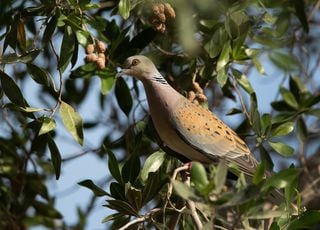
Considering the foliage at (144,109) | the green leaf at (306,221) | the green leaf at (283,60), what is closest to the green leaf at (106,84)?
the foliage at (144,109)

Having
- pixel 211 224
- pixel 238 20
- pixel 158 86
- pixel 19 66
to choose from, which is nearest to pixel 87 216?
pixel 19 66

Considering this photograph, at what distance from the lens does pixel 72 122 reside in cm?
326

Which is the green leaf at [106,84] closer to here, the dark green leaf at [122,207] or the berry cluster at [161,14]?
the berry cluster at [161,14]

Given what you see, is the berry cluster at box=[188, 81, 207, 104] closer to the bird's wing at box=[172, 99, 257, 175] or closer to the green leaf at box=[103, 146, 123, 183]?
the bird's wing at box=[172, 99, 257, 175]

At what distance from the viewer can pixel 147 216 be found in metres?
2.84

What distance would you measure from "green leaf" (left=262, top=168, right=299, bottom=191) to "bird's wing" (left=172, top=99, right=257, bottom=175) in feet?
3.21

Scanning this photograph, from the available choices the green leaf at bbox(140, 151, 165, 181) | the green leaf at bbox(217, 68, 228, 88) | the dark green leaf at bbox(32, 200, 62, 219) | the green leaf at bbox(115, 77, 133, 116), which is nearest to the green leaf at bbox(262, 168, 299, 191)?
the green leaf at bbox(140, 151, 165, 181)

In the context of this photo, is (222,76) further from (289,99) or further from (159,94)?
(289,99)

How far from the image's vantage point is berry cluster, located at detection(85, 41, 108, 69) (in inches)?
133

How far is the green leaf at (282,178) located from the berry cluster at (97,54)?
108 centimetres

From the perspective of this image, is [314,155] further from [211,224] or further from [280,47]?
[211,224]

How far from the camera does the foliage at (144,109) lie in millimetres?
2840

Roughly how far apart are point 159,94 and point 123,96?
0.22 metres

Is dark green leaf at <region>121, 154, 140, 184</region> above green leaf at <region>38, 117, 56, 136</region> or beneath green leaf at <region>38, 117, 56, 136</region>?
beneath
